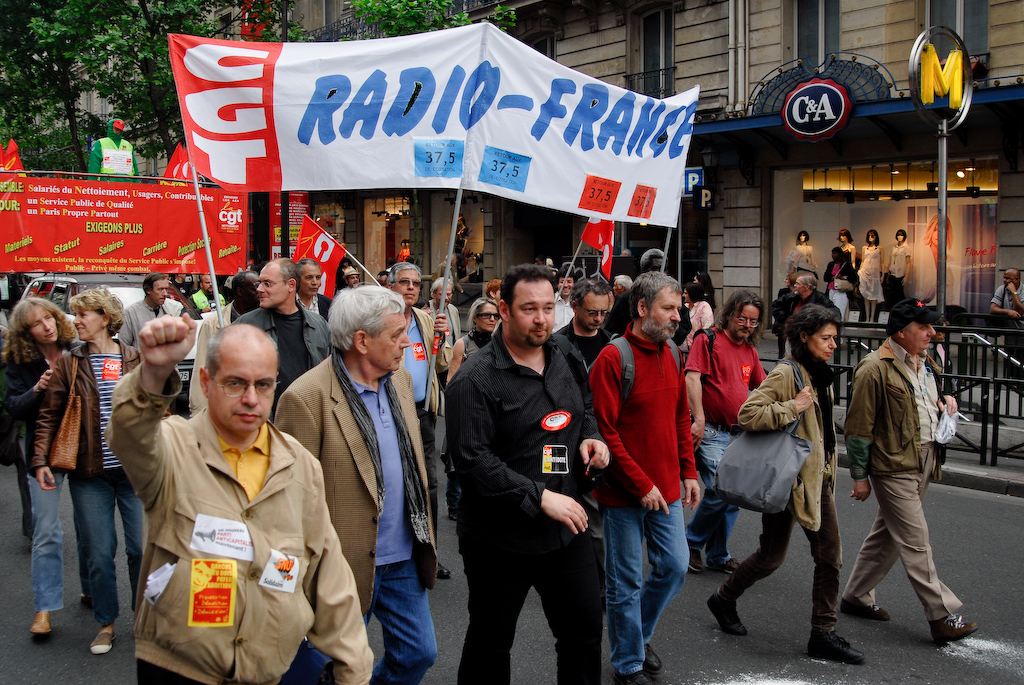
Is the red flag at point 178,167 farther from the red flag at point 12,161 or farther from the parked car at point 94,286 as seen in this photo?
the red flag at point 12,161

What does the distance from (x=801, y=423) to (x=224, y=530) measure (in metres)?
3.17

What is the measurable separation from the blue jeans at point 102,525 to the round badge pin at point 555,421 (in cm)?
257

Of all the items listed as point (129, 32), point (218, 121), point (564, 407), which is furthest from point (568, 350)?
point (129, 32)

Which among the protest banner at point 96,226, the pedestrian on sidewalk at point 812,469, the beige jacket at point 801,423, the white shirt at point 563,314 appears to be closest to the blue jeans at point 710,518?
the pedestrian on sidewalk at point 812,469

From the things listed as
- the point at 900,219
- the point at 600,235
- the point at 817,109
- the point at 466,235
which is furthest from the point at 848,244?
the point at 466,235

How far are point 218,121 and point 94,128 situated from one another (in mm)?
24716

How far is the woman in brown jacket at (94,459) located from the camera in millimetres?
4660

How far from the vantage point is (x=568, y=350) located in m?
3.70

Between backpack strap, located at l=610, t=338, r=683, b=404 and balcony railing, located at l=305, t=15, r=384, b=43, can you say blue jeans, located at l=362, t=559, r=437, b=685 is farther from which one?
balcony railing, located at l=305, t=15, r=384, b=43

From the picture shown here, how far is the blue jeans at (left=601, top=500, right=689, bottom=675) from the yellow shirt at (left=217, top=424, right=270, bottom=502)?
204 cm

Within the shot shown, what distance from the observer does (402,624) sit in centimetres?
331

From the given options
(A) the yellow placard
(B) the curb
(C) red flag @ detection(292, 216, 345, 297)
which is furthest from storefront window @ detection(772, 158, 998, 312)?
(A) the yellow placard

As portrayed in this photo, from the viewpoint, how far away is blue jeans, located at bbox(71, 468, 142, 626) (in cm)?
467

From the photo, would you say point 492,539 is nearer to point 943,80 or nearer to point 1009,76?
point 943,80
